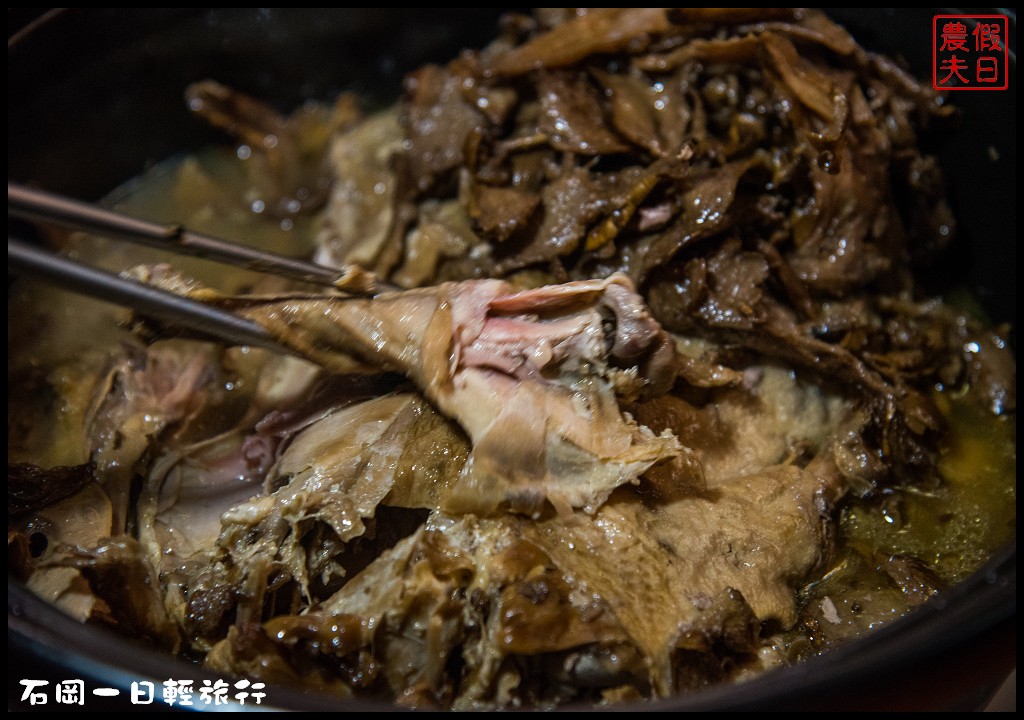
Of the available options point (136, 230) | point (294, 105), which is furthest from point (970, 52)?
point (294, 105)

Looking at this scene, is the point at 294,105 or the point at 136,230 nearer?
the point at 136,230

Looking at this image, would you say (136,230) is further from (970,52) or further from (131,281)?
(970,52)

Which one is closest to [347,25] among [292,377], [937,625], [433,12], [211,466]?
[433,12]

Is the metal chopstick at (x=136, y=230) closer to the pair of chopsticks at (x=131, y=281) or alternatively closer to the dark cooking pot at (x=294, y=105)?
the pair of chopsticks at (x=131, y=281)

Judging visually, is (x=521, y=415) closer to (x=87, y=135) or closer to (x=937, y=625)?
(x=937, y=625)

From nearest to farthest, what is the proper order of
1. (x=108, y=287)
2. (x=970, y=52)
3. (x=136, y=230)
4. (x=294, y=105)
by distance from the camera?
(x=108, y=287)
(x=136, y=230)
(x=970, y=52)
(x=294, y=105)

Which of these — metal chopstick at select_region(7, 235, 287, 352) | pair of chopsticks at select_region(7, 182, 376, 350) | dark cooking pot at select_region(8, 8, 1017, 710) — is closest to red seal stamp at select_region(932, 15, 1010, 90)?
dark cooking pot at select_region(8, 8, 1017, 710)

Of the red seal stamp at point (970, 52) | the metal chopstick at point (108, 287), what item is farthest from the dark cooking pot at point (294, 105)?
the metal chopstick at point (108, 287)
